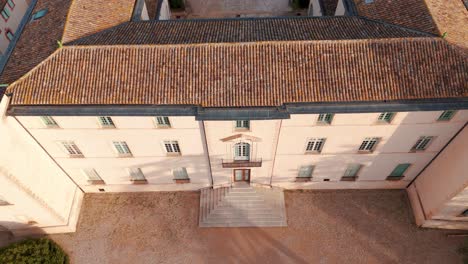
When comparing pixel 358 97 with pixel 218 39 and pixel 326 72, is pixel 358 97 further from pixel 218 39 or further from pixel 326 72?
pixel 218 39

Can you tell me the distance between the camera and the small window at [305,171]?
33.0 meters

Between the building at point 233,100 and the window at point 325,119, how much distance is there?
0.08 metres

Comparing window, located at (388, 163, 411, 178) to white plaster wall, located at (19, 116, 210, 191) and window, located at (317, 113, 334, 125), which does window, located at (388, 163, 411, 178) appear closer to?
window, located at (317, 113, 334, 125)

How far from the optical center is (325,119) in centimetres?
Result: 2738

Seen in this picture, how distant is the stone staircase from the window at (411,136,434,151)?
12.9 metres

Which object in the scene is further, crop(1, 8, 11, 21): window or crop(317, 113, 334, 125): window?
crop(1, 8, 11, 21): window

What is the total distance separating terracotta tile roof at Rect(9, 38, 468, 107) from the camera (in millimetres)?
25234

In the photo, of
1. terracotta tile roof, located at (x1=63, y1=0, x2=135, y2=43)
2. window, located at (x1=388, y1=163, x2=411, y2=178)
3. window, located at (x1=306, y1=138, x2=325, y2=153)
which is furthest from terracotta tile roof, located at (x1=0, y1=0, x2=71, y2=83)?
window, located at (x1=388, y1=163, x2=411, y2=178)

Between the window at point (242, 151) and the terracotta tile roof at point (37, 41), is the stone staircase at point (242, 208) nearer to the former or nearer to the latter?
the window at point (242, 151)

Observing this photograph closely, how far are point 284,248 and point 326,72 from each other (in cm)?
1674

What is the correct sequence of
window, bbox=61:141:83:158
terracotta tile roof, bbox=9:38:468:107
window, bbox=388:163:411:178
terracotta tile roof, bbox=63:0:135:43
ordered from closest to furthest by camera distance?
terracotta tile roof, bbox=9:38:468:107, terracotta tile roof, bbox=63:0:135:43, window, bbox=61:141:83:158, window, bbox=388:163:411:178

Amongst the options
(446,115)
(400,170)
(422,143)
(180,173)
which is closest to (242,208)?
(180,173)

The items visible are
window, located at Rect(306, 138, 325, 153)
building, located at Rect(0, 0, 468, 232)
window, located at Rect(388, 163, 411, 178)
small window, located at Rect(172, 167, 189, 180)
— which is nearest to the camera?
building, located at Rect(0, 0, 468, 232)

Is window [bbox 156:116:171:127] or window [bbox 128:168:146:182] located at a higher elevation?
window [bbox 156:116:171:127]
